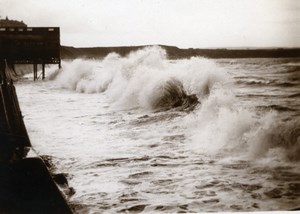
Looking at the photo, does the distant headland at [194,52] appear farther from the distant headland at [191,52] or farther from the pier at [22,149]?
the pier at [22,149]

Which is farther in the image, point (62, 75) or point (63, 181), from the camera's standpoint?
point (62, 75)

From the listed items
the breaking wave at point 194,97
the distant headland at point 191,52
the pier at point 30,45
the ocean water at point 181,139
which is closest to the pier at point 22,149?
the pier at point 30,45

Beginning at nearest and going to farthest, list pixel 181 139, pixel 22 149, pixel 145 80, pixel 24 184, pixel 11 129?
pixel 24 184
pixel 22 149
pixel 11 129
pixel 181 139
pixel 145 80

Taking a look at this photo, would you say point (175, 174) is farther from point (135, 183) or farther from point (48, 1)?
point (48, 1)

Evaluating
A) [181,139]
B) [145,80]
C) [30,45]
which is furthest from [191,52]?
[30,45]

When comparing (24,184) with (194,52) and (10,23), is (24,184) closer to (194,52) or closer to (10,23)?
(10,23)

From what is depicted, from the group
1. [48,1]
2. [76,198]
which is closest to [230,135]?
[76,198]
